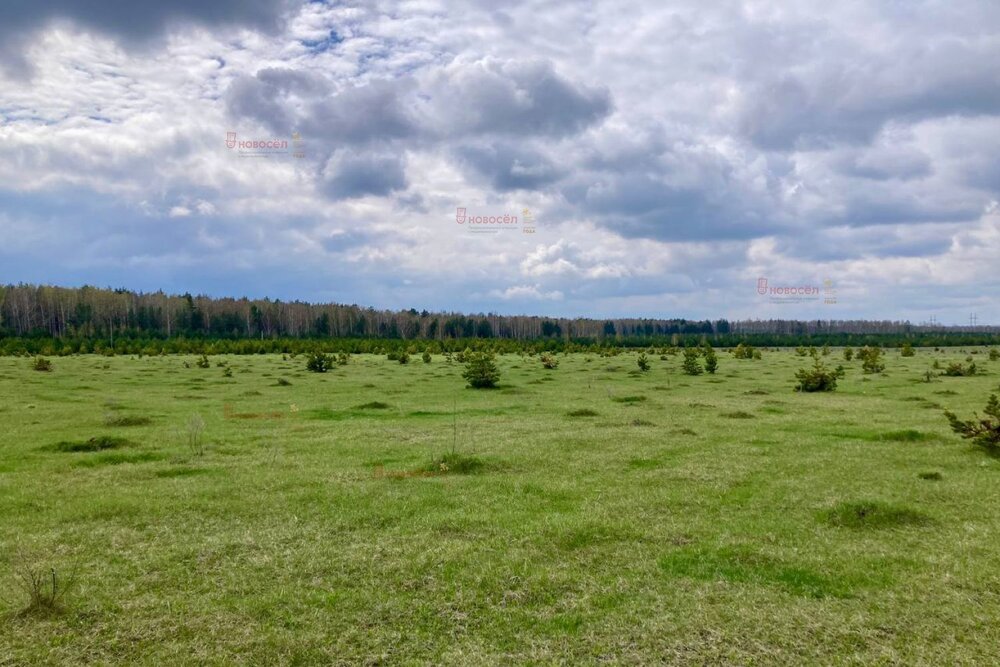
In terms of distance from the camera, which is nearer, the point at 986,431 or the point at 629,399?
the point at 986,431

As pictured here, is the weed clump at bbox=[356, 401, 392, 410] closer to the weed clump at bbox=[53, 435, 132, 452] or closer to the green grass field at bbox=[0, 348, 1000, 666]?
the green grass field at bbox=[0, 348, 1000, 666]

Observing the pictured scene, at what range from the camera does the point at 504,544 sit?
11.9m

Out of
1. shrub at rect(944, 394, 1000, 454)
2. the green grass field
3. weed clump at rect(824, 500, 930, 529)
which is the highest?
shrub at rect(944, 394, 1000, 454)

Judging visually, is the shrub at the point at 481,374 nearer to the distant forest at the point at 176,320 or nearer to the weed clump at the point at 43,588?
the weed clump at the point at 43,588

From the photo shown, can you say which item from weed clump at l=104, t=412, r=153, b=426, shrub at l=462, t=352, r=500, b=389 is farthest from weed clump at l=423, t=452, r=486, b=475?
shrub at l=462, t=352, r=500, b=389

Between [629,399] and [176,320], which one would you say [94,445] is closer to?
[629,399]

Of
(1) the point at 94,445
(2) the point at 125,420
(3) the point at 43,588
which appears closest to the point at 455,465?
(3) the point at 43,588

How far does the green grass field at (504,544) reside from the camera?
8500 millimetres

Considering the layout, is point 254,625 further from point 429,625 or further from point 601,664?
point 601,664

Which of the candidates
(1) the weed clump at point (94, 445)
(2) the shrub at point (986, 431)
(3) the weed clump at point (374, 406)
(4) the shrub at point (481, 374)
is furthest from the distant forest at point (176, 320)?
(2) the shrub at point (986, 431)

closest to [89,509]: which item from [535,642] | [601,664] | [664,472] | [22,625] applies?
[22,625]

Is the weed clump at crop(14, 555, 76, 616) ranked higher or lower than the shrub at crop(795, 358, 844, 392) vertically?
lower

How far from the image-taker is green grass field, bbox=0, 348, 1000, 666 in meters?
8.50

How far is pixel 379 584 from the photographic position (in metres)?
10.2
